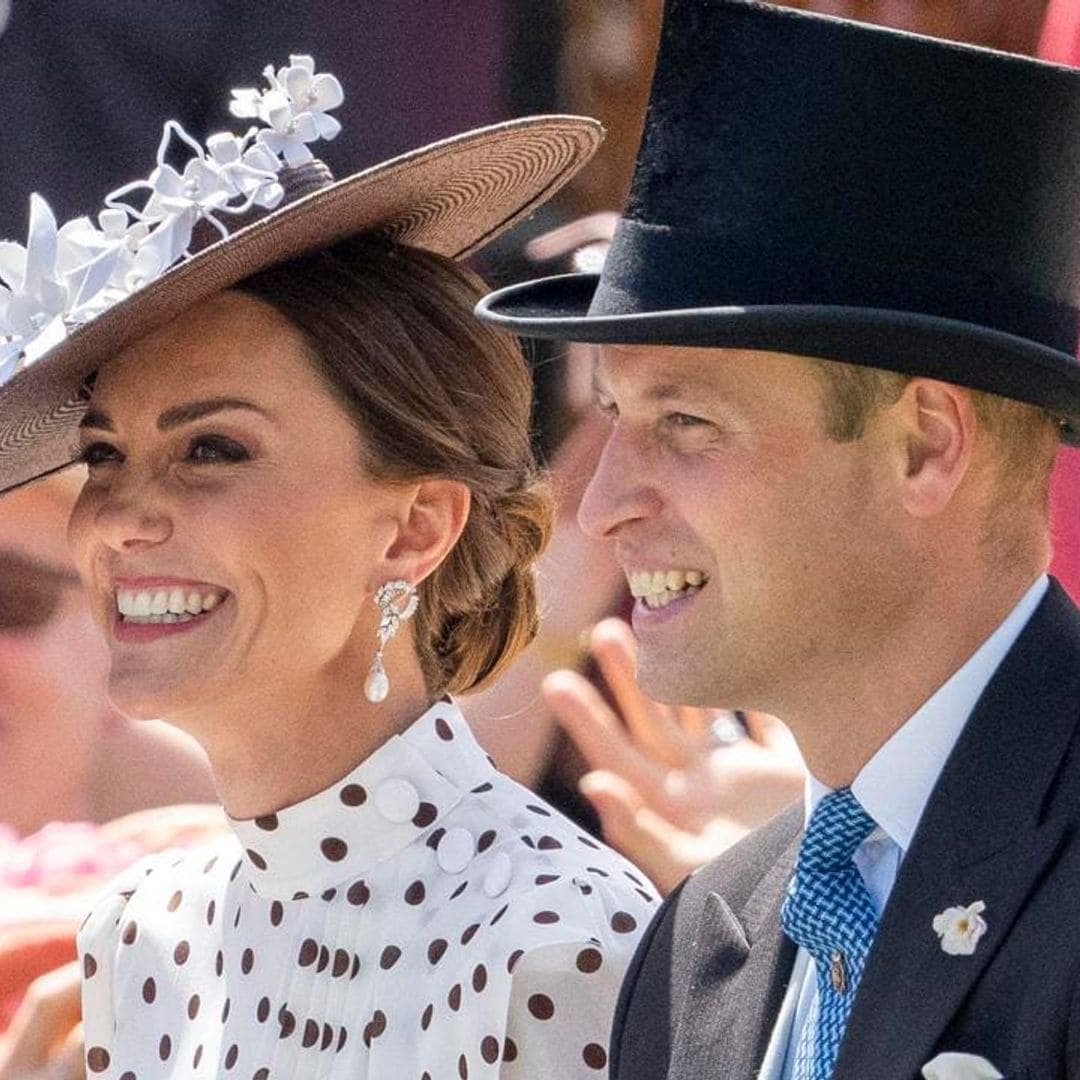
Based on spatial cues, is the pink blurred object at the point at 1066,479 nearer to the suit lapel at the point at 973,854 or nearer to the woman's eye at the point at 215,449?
the woman's eye at the point at 215,449

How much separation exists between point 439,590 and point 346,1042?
1.84 feet

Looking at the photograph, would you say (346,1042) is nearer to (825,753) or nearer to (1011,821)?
(825,753)

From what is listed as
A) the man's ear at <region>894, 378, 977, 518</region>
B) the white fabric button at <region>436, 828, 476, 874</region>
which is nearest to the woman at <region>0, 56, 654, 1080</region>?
the white fabric button at <region>436, 828, 476, 874</region>

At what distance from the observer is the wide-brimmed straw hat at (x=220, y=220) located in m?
2.57

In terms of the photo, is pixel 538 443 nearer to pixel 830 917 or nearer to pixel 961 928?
pixel 830 917

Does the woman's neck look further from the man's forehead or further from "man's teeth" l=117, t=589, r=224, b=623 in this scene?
the man's forehead

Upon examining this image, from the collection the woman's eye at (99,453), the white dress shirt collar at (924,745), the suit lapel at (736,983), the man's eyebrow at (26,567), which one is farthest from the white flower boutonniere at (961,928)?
the man's eyebrow at (26,567)

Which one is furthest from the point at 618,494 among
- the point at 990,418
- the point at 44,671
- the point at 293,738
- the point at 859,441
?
the point at 44,671

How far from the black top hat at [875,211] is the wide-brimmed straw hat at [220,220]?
0.60 m

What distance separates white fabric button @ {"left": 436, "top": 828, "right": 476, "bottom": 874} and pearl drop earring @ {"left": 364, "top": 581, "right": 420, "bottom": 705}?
184 mm

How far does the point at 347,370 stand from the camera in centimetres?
270

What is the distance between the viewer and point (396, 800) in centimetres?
272

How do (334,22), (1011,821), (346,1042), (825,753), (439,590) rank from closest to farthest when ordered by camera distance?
(1011,821)
(825,753)
(346,1042)
(439,590)
(334,22)

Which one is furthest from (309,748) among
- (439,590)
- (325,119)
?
(325,119)
